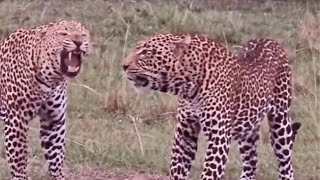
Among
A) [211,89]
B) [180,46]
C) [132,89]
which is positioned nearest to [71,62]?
[180,46]

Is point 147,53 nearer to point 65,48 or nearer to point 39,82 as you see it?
point 65,48

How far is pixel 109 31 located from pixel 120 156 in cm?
487

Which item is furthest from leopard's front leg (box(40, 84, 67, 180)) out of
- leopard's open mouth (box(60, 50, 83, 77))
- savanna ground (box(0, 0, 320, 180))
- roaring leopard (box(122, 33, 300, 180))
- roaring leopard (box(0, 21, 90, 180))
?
roaring leopard (box(122, 33, 300, 180))

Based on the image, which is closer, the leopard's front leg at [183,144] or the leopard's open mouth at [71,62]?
the leopard's open mouth at [71,62]

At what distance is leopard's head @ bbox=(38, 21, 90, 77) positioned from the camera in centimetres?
→ 697

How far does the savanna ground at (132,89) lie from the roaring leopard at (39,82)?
0.52 m

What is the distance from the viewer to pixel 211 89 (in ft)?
23.2

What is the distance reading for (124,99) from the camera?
10.3 metres

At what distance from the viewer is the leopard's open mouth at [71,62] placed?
6969 millimetres

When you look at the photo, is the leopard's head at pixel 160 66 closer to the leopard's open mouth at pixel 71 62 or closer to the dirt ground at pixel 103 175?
the leopard's open mouth at pixel 71 62

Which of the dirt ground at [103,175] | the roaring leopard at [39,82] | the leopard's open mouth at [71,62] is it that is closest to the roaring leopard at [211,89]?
the leopard's open mouth at [71,62]

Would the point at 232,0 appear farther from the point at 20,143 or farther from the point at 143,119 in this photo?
the point at 20,143

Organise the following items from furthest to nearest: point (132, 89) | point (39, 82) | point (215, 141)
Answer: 1. point (132, 89)
2. point (39, 82)
3. point (215, 141)

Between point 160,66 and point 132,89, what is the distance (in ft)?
12.8
